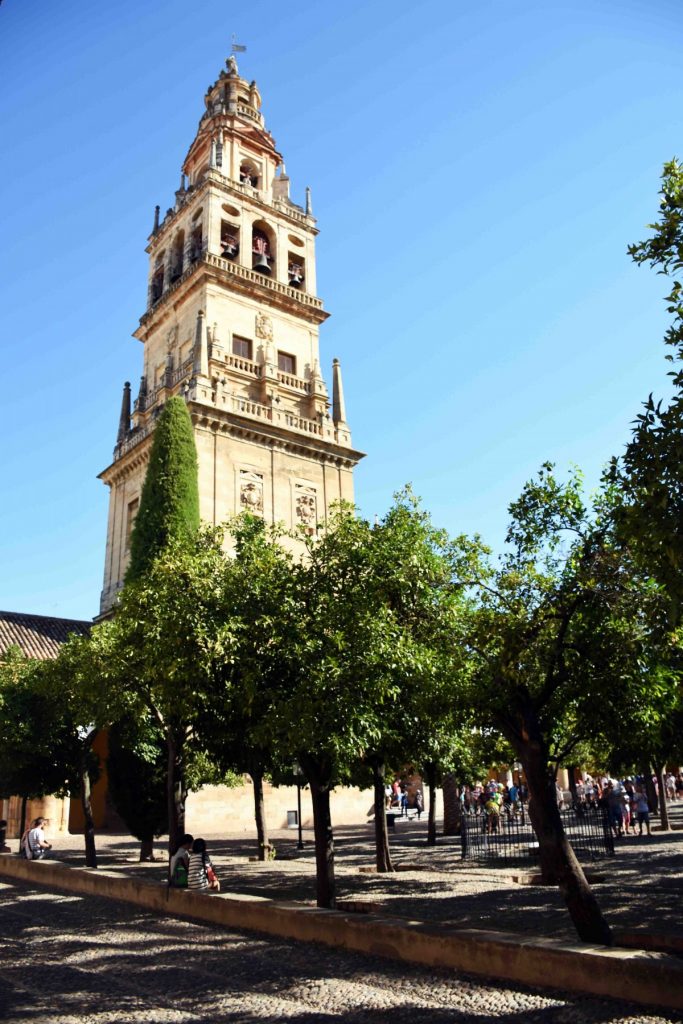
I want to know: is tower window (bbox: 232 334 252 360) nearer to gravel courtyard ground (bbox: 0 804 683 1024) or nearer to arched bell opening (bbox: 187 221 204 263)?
arched bell opening (bbox: 187 221 204 263)

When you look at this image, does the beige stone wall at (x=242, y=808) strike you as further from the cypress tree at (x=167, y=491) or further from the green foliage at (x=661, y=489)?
the green foliage at (x=661, y=489)

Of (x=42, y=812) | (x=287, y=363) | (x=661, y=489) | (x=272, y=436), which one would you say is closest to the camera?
(x=661, y=489)

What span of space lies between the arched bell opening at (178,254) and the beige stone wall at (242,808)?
1044 inches

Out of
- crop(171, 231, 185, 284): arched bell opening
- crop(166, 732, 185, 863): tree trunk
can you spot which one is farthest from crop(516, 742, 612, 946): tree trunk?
crop(171, 231, 185, 284): arched bell opening

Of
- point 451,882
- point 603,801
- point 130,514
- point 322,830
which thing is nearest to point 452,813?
point 603,801

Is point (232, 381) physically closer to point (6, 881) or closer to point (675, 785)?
point (6, 881)

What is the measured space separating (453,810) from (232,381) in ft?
67.3

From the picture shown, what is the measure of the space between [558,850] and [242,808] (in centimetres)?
2244

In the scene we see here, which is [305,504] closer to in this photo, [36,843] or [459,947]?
[36,843]

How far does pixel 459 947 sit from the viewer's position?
7.53 metres

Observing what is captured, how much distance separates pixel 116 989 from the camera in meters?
7.38

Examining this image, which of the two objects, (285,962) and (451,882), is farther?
(451,882)

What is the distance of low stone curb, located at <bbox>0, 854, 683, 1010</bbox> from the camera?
622cm

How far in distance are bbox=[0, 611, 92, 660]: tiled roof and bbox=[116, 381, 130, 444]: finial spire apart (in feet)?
30.1
